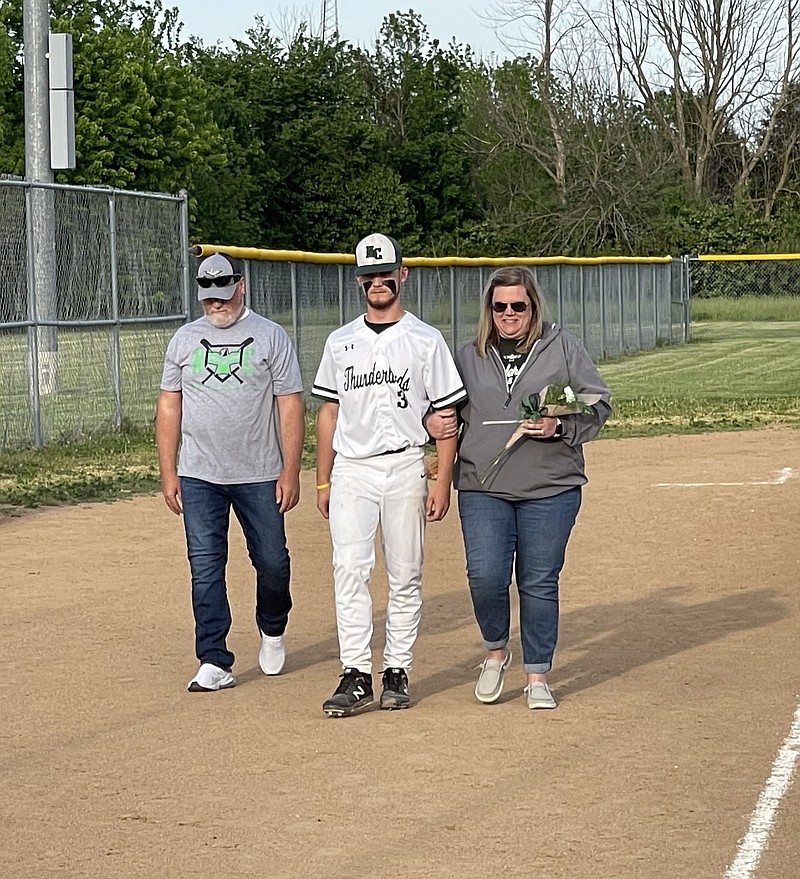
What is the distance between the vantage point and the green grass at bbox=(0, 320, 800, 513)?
45.0ft

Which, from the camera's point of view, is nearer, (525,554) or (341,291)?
(525,554)

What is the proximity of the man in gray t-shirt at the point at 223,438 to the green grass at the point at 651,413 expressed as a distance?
5.85 m

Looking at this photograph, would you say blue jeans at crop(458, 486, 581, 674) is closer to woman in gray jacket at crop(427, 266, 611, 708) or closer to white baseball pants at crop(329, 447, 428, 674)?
woman in gray jacket at crop(427, 266, 611, 708)

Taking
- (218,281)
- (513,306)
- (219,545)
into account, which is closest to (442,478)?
(513,306)

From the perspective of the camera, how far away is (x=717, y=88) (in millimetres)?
59719

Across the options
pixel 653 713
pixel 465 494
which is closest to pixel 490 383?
pixel 465 494

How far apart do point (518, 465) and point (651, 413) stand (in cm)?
1335

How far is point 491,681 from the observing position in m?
6.61

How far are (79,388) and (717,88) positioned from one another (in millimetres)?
47208

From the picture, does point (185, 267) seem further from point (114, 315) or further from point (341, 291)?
point (341, 291)

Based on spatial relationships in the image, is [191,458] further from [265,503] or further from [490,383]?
[490,383]

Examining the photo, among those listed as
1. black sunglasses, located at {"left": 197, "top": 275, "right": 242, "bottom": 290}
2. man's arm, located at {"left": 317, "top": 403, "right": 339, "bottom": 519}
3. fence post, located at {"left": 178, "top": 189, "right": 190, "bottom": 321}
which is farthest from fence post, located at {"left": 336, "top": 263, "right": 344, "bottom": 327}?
man's arm, located at {"left": 317, "top": 403, "right": 339, "bottom": 519}

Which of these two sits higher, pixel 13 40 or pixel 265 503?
pixel 13 40

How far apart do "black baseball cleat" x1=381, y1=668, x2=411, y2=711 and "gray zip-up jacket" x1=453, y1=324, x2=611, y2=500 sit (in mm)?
769
